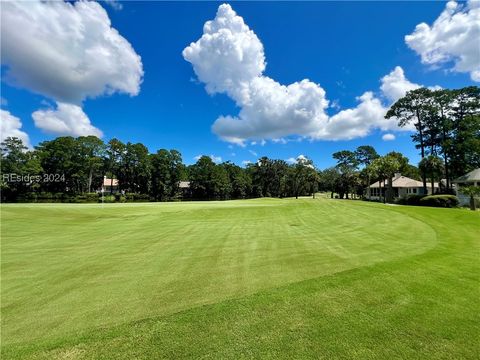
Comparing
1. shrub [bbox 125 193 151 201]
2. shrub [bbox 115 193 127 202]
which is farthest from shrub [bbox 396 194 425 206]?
shrub [bbox 125 193 151 201]

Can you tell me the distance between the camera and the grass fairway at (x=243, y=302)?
12.1 feet

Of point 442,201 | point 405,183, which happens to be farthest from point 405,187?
point 442,201

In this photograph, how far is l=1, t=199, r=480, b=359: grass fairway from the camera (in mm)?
3686

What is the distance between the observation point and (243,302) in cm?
504

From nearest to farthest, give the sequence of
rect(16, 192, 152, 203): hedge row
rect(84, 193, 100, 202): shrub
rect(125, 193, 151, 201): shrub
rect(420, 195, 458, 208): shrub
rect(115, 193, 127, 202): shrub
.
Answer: rect(420, 195, 458, 208): shrub < rect(16, 192, 152, 203): hedge row < rect(84, 193, 100, 202): shrub < rect(115, 193, 127, 202): shrub < rect(125, 193, 151, 201): shrub

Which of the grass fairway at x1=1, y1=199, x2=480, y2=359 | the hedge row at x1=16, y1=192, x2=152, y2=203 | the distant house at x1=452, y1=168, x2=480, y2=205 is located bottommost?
the grass fairway at x1=1, y1=199, x2=480, y2=359

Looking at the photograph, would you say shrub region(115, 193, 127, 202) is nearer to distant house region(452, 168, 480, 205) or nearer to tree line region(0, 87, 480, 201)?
tree line region(0, 87, 480, 201)

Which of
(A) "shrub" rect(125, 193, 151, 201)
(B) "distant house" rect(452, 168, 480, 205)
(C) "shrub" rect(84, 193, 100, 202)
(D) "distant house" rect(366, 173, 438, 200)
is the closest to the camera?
(B) "distant house" rect(452, 168, 480, 205)

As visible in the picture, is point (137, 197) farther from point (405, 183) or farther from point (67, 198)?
point (405, 183)

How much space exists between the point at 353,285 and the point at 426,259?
3.95 metres

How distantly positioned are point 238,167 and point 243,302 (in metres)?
97.6

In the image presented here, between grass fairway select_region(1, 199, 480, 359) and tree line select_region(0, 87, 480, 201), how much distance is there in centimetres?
→ 4260

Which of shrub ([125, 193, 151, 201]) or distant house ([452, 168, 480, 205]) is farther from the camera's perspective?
shrub ([125, 193, 151, 201])

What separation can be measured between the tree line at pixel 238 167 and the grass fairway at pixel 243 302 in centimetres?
4260
